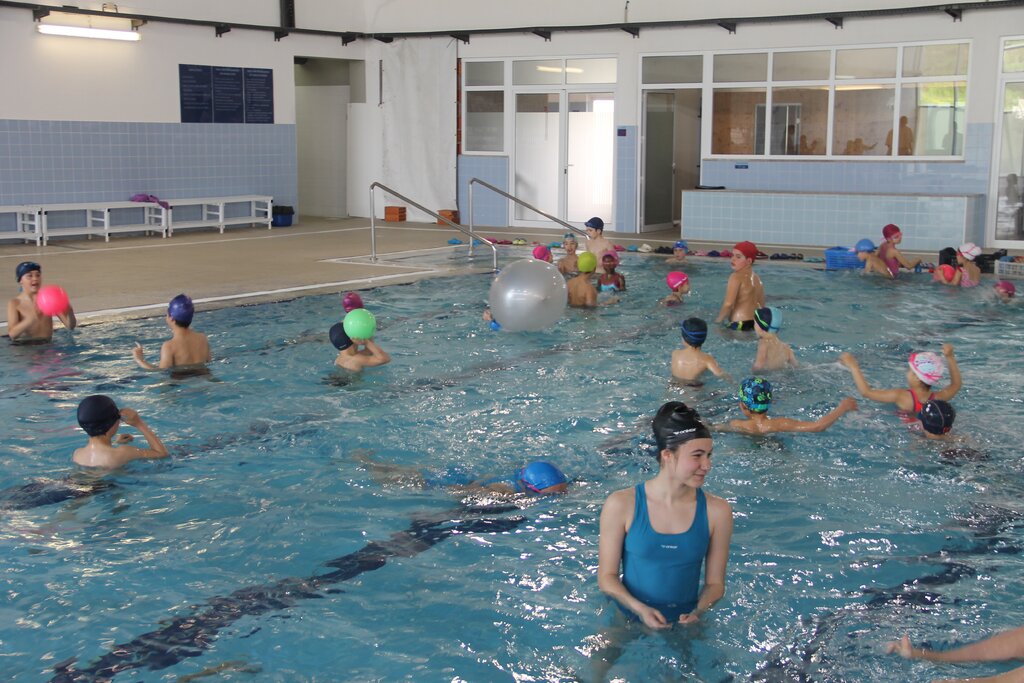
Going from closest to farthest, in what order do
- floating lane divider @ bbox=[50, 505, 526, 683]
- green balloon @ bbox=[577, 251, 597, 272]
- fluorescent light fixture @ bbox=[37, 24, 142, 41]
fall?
1. floating lane divider @ bbox=[50, 505, 526, 683]
2. green balloon @ bbox=[577, 251, 597, 272]
3. fluorescent light fixture @ bbox=[37, 24, 142, 41]

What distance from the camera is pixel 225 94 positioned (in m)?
20.0

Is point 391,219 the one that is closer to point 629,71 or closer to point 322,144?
point 322,144

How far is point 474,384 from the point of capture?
28.5 ft

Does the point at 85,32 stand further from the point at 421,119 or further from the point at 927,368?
the point at 927,368

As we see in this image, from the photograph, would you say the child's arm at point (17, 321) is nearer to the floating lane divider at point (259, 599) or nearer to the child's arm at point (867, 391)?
the floating lane divider at point (259, 599)

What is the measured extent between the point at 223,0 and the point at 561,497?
54.0 feet

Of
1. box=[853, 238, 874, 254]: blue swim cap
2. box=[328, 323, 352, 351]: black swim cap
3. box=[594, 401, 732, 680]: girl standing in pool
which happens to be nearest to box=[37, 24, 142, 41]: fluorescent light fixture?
box=[328, 323, 352, 351]: black swim cap

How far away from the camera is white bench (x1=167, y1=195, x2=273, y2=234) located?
1923 centimetres

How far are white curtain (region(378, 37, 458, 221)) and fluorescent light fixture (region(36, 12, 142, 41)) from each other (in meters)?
5.62

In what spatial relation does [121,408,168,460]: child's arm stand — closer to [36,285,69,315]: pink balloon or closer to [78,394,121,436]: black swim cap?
[78,394,121,436]: black swim cap

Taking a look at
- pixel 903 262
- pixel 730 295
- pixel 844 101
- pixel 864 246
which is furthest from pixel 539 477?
pixel 844 101

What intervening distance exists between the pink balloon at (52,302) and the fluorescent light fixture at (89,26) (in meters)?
9.39

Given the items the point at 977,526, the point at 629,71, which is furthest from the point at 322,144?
the point at 977,526

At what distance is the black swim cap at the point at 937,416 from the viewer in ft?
21.7
